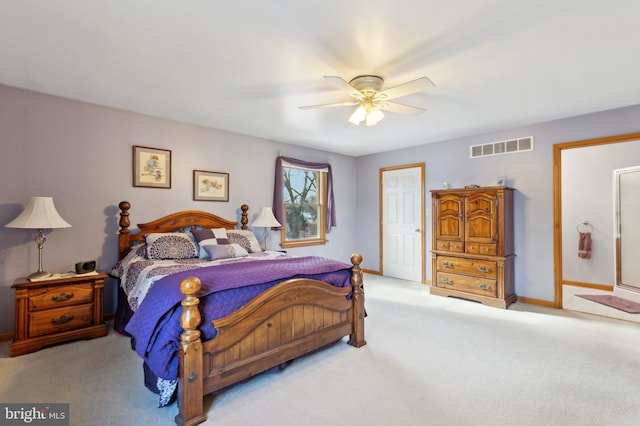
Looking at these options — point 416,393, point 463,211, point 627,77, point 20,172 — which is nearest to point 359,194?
point 463,211

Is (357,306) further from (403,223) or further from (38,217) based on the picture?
(403,223)

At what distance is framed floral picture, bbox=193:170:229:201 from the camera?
420cm

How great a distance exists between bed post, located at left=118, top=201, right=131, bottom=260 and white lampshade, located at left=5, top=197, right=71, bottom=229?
638mm

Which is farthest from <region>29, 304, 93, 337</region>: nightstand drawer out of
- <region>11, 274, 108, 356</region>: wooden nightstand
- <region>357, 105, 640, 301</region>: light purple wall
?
<region>357, 105, 640, 301</region>: light purple wall

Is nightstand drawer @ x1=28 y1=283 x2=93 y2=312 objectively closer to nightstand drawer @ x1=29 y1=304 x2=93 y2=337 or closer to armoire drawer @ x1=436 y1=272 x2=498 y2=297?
nightstand drawer @ x1=29 y1=304 x2=93 y2=337

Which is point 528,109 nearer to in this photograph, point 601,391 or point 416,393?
point 601,391

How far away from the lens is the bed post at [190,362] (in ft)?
5.80

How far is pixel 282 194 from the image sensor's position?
5031 millimetres

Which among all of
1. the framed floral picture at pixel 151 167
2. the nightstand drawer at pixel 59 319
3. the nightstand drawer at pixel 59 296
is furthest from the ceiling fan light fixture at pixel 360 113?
the nightstand drawer at pixel 59 319

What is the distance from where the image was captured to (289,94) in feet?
10.2

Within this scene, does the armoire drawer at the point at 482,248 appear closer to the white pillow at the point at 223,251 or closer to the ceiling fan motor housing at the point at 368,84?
the ceiling fan motor housing at the point at 368,84

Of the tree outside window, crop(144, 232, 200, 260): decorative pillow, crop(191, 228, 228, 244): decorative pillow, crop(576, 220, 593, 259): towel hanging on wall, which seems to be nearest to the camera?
crop(144, 232, 200, 260): decorative pillow

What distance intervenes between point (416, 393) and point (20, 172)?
409 cm

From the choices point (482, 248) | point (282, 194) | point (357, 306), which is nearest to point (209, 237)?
point (282, 194)
